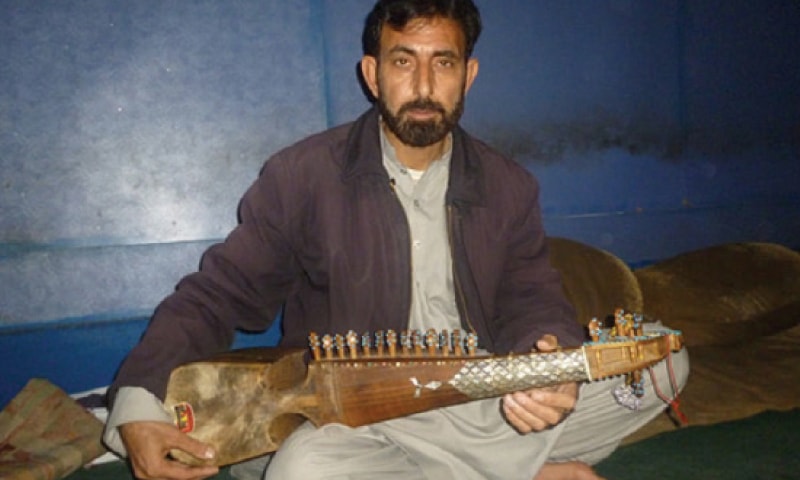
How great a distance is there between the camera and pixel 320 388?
180 cm

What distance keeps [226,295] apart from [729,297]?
297 centimetres

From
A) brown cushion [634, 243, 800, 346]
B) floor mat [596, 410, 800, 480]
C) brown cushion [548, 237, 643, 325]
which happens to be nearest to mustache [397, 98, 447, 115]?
floor mat [596, 410, 800, 480]

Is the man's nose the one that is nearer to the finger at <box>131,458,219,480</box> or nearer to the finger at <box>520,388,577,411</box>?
the finger at <box>520,388,577,411</box>

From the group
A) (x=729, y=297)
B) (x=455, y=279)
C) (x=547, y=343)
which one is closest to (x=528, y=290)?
(x=455, y=279)

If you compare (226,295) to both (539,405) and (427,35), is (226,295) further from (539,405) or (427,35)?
(427,35)

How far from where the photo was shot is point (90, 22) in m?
3.23

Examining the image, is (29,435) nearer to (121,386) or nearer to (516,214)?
(121,386)

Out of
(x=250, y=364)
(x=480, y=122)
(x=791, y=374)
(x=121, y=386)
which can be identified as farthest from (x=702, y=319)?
(x=121, y=386)

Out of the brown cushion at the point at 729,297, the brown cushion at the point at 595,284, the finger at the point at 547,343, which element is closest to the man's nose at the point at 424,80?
the finger at the point at 547,343

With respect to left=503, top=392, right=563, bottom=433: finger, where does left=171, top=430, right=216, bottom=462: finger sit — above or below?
Answer: below

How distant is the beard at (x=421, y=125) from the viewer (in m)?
2.25

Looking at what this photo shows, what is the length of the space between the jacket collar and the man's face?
0.08m

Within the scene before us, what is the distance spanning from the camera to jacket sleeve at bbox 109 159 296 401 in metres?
1.79

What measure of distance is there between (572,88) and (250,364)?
323 centimetres
